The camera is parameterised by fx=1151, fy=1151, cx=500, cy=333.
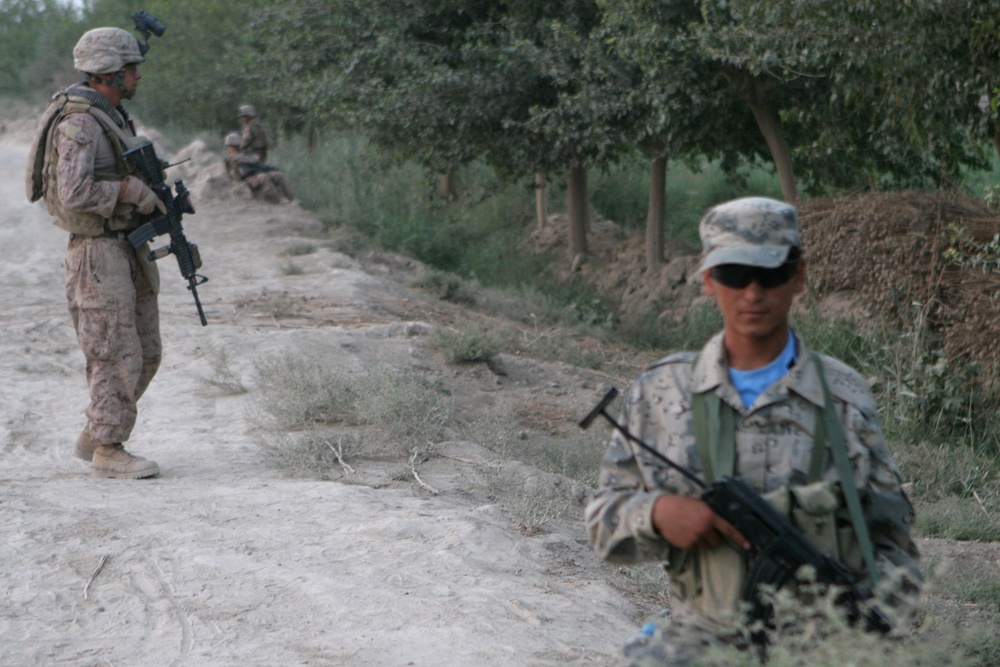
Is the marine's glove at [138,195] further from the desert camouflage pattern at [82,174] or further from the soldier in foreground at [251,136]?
the soldier in foreground at [251,136]

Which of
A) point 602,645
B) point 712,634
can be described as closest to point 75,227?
point 602,645

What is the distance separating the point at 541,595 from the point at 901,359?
4.60 m

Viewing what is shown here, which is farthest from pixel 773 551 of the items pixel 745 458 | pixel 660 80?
pixel 660 80

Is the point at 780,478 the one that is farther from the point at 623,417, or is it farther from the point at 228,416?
the point at 228,416

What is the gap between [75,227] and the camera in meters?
4.95

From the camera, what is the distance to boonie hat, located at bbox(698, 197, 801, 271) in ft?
7.07

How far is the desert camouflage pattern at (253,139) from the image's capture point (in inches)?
653

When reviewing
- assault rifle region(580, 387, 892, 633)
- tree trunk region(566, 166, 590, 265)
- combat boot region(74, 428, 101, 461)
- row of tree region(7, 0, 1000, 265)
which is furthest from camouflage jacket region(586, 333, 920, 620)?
tree trunk region(566, 166, 590, 265)

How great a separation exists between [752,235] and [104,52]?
367cm

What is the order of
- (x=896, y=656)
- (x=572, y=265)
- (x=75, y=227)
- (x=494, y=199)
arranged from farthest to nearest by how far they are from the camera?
(x=494, y=199) < (x=572, y=265) < (x=75, y=227) < (x=896, y=656)

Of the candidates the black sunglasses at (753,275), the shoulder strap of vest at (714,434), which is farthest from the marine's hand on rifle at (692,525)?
the black sunglasses at (753,275)

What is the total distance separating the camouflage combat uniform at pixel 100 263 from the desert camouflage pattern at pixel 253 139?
38.5 feet

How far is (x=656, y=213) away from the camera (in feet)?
43.2

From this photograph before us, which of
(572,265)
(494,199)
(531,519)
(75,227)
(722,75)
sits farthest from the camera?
(494,199)
